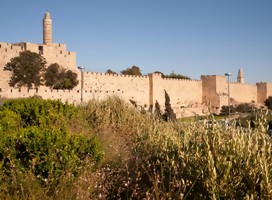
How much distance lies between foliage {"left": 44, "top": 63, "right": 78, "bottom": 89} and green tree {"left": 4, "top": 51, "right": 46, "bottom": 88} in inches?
45.2

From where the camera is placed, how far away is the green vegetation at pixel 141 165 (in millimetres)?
3109

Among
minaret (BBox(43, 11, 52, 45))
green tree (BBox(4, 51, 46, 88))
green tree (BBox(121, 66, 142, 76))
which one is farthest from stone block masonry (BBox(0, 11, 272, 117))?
green tree (BBox(121, 66, 142, 76))

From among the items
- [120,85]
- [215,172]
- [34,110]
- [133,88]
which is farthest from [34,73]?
[215,172]

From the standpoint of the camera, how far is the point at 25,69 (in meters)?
25.7

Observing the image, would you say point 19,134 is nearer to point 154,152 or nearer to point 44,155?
point 44,155

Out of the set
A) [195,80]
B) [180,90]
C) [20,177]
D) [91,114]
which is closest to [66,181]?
[20,177]

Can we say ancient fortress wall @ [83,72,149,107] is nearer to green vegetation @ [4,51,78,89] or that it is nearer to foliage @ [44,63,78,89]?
foliage @ [44,63,78,89]

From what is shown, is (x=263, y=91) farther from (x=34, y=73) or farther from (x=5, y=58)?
(x=5, y=58)

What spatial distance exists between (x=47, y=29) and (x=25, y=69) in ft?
33.7

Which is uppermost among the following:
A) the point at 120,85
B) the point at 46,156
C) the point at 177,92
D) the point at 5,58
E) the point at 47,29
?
the point at 47,29

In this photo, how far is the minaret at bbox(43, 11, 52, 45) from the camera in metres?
34.4

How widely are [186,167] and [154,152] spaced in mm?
1465

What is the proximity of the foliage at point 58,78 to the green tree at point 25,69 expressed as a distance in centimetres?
115

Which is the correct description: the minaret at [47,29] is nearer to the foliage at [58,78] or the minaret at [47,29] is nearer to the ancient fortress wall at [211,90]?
the foliage at [58,78]
